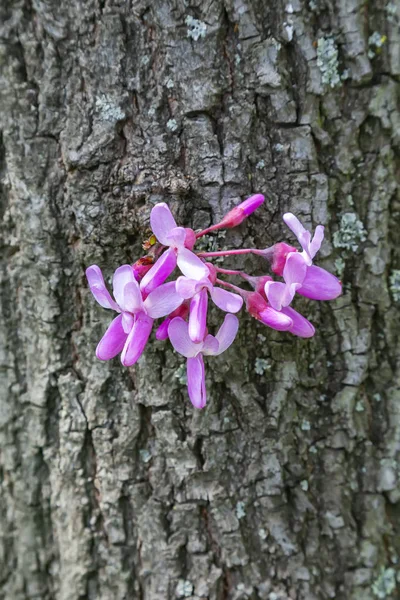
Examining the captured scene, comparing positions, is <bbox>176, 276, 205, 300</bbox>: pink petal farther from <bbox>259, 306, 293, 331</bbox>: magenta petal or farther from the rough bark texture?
the rough bark texture

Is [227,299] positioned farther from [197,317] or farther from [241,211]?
[241,211]

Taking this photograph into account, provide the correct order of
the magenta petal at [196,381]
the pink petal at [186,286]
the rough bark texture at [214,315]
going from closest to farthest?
the pink petal at [186,286]
the magenta petal at [196,381]
the rough bark texture at [214,315]

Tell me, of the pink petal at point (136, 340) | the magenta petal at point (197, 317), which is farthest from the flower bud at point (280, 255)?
the pink petal at point (136, 340)

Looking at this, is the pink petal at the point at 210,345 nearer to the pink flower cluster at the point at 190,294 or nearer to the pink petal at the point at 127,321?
the pink flower cluster at the point at 190,294

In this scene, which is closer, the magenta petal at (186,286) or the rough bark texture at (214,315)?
the magenta petal at (186,286)

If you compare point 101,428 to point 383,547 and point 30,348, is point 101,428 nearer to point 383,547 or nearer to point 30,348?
point 30,348

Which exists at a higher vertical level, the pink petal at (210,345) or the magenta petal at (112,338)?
the magenta petal at (112,338)

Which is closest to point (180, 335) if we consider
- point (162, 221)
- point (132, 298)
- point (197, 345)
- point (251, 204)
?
point (197, 345)

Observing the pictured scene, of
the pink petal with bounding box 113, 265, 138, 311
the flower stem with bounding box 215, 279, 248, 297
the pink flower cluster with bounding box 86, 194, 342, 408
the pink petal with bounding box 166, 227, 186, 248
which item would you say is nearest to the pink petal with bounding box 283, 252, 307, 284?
the pink flower cluster with bounding box 86, 194, 342, 408
